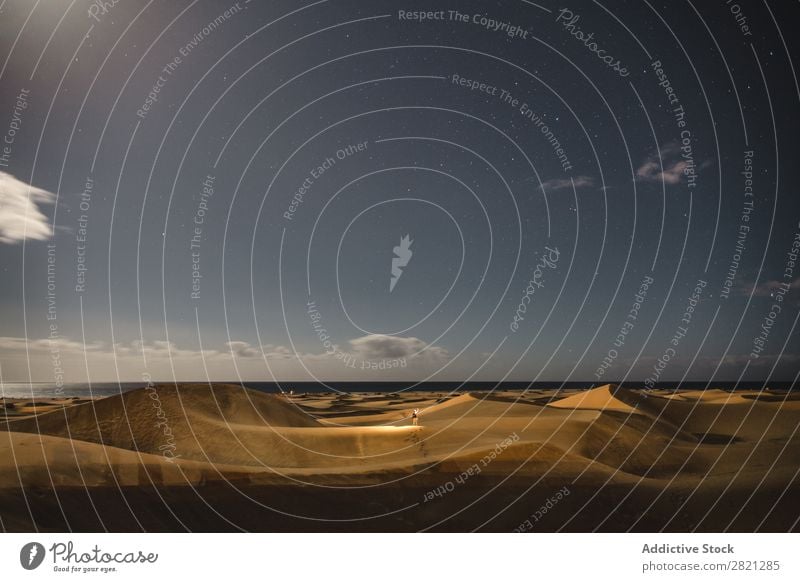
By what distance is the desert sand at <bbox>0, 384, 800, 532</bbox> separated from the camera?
480 cm

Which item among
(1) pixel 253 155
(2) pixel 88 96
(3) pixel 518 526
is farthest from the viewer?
(1) pixel 253 155

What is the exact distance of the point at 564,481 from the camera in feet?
17.1

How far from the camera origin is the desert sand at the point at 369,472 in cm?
480

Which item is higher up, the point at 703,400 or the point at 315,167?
the point at 315,167

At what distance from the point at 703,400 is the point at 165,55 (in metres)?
10.0
